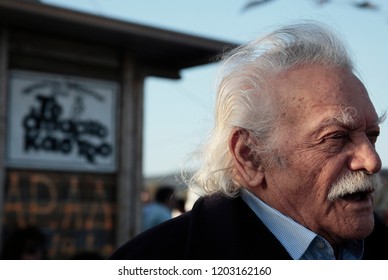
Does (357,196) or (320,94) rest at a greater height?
(320,94)

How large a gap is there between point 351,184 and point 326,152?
0.41 feet

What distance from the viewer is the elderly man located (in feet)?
7.43

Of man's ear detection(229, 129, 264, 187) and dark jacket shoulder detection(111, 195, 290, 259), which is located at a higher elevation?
man's ear detection(229, 129, 264, 187)

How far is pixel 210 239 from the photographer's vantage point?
7.50ft

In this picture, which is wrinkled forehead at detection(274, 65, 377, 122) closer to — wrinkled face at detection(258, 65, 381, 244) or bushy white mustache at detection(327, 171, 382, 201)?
wrinkled face at detection(258, 65, 381, 244)

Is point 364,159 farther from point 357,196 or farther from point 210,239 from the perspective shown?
point 210,239

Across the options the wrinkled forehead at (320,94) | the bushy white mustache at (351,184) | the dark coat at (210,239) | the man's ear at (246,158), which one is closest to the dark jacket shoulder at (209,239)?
the dark coat at (210,239)

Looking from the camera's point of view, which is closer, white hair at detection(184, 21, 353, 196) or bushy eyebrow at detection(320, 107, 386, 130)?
bushy eyebrow at detection(320, 107, 386, 130)

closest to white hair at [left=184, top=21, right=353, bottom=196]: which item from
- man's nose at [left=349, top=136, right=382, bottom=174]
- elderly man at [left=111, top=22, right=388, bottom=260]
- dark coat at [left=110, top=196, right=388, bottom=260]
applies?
elderly man at [left=111, top=22, right=388, bottom=260]

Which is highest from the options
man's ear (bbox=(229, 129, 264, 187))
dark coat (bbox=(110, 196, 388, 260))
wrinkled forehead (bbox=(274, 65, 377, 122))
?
wrinkled forehead (bbox=(274, 65, 377, 122))

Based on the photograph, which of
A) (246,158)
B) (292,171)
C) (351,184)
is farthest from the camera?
(246,158)

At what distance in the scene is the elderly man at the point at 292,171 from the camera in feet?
7.43

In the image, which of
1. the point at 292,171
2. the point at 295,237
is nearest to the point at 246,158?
the point at 292,171

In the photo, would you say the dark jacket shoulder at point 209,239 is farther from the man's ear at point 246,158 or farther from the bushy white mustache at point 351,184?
the bushy white mustache at point 351,184
